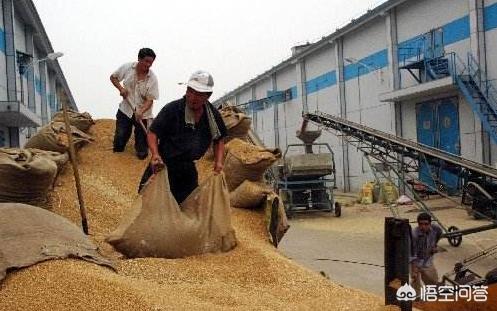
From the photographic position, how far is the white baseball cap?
11.3 ft

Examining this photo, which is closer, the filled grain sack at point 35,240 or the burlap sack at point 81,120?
the filled grain sack at point 35,240

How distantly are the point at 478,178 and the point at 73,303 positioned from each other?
8012mm

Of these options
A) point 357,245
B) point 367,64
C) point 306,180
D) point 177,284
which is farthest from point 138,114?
point 367,64

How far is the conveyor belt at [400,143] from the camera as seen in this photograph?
347 inches

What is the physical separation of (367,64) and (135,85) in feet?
55.4

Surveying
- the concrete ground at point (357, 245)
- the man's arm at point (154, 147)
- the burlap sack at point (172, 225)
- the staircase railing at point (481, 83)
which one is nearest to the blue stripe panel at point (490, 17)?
the staircase railing at point (481, 83)

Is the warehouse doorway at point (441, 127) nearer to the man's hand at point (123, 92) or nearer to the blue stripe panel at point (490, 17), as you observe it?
the blue stripe panel at point (490, 17)

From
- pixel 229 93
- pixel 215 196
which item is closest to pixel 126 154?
pixel 215 196

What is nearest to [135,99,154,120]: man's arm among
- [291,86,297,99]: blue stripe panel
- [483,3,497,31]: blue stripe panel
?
[483,3,497,31]: blue stripe panel

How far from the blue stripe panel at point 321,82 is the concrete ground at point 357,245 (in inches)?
418

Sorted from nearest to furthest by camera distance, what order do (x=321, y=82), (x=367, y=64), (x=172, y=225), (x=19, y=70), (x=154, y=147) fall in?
(x=172, y=225), (x=154, y=147), (x=19, y=70), (x=367, y=64), (x=321, y=82)

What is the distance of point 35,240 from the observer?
2.78m

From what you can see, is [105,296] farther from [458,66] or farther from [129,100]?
[458,66]

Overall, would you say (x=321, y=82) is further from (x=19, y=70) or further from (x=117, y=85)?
(x=117, y=85)
